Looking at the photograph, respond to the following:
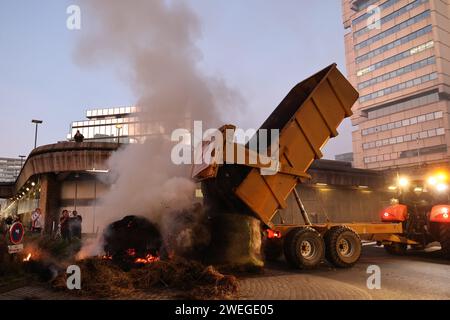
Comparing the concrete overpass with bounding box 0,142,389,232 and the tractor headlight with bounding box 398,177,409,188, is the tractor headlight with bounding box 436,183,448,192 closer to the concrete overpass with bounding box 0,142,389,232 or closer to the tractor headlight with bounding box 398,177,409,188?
the tractor headlight with bounding box 398,177,409,188

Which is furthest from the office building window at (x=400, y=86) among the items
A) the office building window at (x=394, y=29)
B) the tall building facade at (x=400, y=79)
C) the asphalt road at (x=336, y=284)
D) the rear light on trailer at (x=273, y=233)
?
the rear light on trailer at (x=273, y=233)

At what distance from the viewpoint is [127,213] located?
852 cm

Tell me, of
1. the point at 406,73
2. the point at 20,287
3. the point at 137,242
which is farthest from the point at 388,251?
the point at 406,73

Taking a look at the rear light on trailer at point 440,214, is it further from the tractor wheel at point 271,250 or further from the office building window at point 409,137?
the office building window at point 409,137

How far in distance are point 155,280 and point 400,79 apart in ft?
266

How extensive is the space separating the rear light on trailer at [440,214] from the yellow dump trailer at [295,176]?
8.35 feet

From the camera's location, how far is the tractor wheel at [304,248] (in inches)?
314

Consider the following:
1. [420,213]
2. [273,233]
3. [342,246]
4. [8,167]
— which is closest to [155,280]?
[273,233]

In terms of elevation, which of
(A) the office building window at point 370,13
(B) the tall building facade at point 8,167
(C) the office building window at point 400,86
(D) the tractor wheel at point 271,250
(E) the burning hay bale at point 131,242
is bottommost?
(D) the tractor wheel at point 271,250

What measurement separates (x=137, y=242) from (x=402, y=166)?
74707 millimetres

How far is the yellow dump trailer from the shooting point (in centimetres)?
763

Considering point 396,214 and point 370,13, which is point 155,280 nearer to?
point 396,214
